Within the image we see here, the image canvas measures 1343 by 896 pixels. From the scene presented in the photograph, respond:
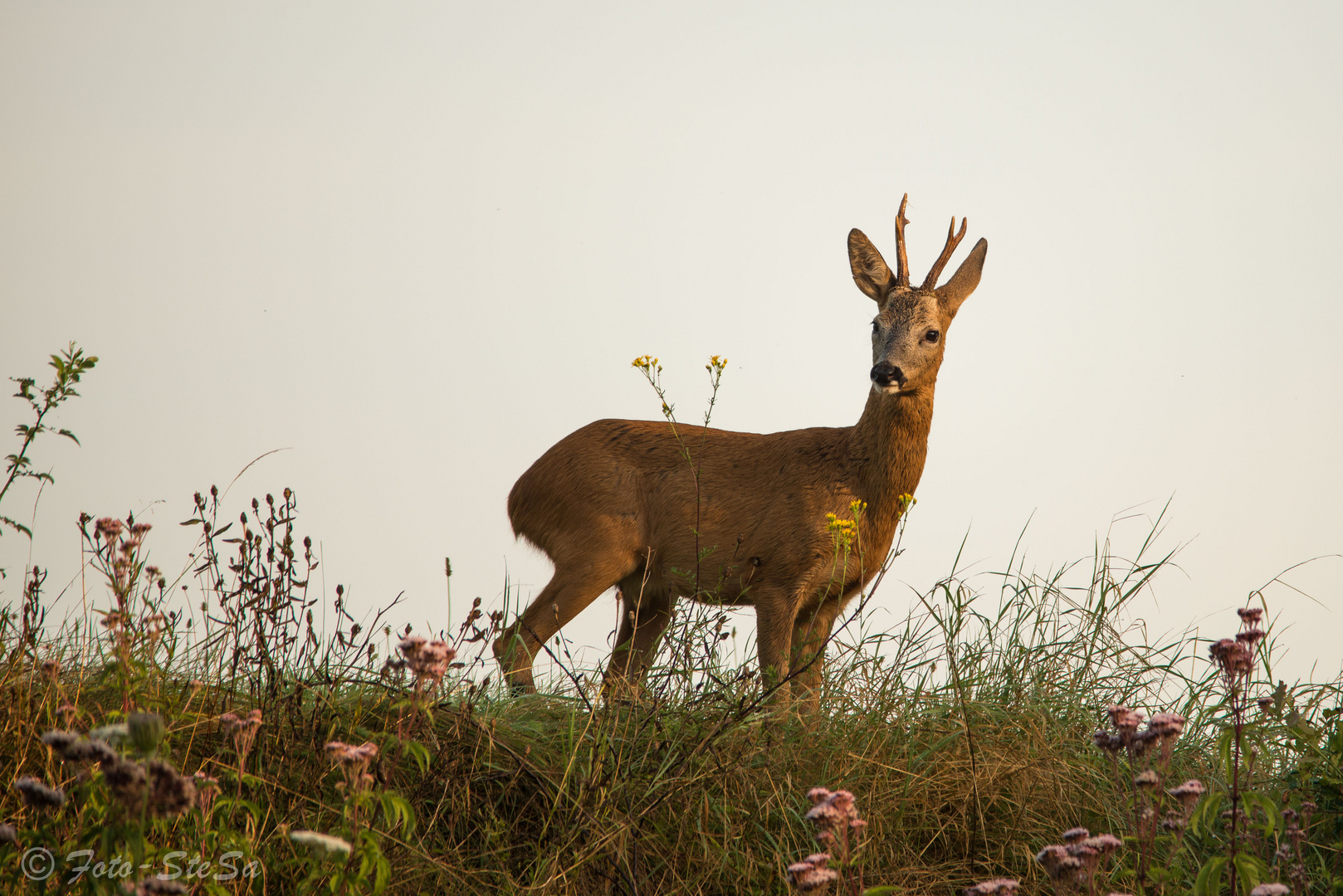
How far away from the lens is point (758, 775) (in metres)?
3.61

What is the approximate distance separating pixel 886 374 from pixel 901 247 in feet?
3.18

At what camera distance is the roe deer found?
19.9 ft

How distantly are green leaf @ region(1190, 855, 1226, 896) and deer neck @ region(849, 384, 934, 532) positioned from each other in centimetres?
371

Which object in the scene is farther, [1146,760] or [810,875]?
[1146,760]

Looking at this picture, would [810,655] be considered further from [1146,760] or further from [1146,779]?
[1146,779]

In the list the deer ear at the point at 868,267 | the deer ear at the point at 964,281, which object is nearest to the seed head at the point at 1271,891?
the deer ear at the point at 964,281

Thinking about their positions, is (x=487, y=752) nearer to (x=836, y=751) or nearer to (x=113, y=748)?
(x=836, y=751)

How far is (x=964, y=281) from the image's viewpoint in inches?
258

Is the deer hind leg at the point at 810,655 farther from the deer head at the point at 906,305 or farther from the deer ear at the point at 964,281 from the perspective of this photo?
the deer ear at the point at 964,281

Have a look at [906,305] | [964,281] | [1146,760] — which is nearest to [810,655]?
[906,305]

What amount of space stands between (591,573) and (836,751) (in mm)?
2756

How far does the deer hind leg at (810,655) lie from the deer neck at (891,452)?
53 centimetres

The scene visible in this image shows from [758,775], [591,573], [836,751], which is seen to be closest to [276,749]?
[758,775]

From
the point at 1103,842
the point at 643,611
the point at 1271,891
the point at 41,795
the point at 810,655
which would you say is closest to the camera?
the point at 41,795
